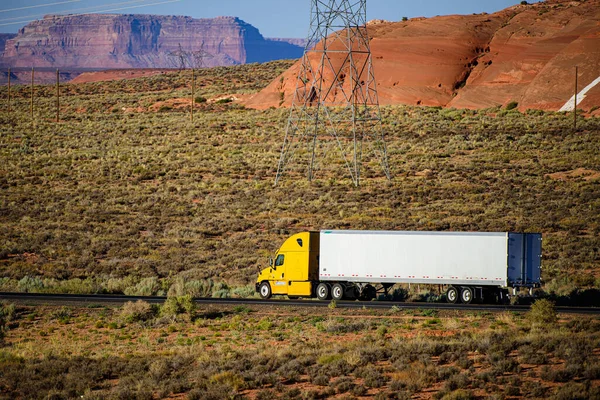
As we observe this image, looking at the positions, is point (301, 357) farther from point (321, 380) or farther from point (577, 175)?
point (577, 175)

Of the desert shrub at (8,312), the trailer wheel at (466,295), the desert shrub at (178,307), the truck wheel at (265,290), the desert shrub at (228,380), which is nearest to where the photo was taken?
the desert shrub at (228,380)

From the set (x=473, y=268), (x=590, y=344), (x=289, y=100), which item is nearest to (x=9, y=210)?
(x=473, y=268)

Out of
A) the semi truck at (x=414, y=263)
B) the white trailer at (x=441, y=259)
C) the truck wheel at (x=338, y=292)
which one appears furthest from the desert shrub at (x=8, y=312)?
the truck wheel at (x=338, y=292)

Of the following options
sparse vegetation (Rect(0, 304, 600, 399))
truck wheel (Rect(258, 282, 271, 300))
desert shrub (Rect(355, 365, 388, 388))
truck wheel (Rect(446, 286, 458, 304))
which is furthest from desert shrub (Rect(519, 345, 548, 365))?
truck wheel (Rect(258, 282, 271, 300))

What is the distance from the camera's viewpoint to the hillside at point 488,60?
259 ft

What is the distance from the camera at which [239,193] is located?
53.3 meters

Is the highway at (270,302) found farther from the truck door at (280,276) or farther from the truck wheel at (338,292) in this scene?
the truck door at (280,276)

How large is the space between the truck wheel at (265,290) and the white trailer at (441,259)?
105 inches

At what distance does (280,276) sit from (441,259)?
608 centimetres

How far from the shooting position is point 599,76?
76062 mm

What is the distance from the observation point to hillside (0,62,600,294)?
38.0 meters

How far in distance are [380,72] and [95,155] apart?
35.1 meters

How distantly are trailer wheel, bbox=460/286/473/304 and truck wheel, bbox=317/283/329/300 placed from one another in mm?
4753

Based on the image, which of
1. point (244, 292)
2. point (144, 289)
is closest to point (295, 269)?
point (244, 292)
